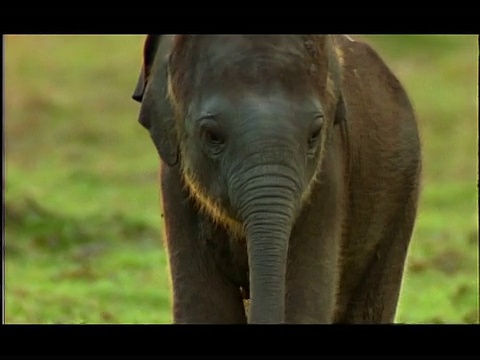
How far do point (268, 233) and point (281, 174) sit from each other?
244 millimetres

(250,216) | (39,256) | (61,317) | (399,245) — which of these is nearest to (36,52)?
(39,256)

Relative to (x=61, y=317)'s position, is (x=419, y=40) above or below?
above

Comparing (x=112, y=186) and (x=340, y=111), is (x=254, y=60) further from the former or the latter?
(x=112, y=186)

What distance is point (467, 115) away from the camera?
25312 mm

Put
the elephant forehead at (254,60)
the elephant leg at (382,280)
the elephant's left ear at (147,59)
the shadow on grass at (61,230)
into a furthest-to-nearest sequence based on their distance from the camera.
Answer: the shadow on grass at (61,230) → the elephant leg at (382,280) → the elephant's left ear at (147,59) → the elephant forehead at (254,60)

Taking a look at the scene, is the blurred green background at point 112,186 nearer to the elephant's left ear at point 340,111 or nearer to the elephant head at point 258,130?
the elephant's left ear at point 340,111

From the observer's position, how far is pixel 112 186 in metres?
20.9

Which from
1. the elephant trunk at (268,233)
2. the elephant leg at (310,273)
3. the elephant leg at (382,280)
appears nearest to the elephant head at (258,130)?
the elephant trunk at (268,233)

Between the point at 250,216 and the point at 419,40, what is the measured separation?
2569 cm

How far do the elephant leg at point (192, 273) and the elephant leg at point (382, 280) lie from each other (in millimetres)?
1213

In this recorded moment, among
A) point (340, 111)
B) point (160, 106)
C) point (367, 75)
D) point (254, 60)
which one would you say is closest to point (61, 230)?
point (367, 75)

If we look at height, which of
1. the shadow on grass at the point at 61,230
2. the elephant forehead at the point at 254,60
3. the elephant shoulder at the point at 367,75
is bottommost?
the elephant forehead at the point at 254,60

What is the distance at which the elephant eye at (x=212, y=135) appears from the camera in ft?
20.7
